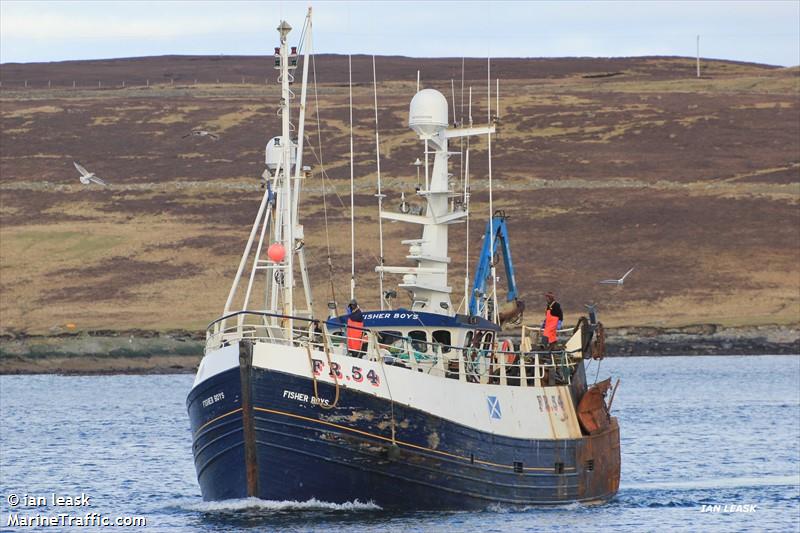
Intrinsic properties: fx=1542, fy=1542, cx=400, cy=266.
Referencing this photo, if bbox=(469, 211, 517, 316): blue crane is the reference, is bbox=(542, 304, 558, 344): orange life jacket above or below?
below

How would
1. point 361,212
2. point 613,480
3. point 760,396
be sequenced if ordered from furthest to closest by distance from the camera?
point 361,212 < point 760,396 < point 613,480

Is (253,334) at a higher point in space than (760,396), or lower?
higher

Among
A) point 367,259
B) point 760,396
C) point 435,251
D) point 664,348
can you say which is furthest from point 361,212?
point 435,251

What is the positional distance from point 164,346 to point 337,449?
57.2 meters

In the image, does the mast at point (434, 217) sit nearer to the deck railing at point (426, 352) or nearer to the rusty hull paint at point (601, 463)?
the deck railing at point (426, 352)

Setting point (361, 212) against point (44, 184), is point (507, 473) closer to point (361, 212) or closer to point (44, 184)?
point (361, 212)

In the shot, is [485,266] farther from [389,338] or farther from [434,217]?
[389,338]

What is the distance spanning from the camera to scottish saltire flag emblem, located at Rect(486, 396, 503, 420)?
33.1 m

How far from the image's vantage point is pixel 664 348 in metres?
89.9

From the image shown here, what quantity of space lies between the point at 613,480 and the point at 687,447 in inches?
485
